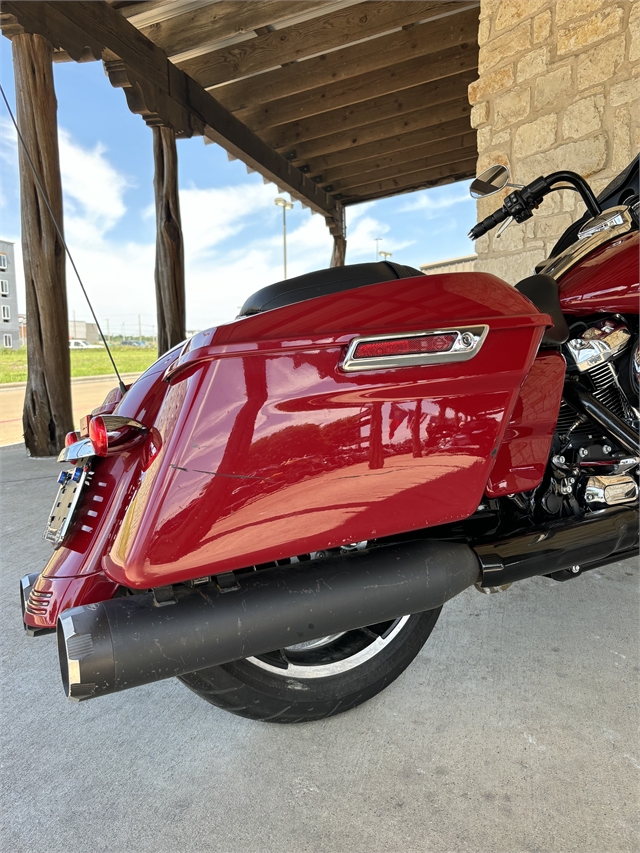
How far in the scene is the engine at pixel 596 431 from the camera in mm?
1299

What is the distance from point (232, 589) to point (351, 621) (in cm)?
23

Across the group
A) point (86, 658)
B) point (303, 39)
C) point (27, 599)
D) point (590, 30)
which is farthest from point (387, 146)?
point (86, 658)

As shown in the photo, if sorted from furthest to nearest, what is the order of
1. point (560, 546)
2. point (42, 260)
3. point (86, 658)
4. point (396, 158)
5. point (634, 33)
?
1. point (396, 158)
2. point (42, 260)
3. point (634, 33)
4. point (560, 546)
5. point (86, 658)

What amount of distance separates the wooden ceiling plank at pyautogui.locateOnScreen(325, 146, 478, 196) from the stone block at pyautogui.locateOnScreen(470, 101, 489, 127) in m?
4.07

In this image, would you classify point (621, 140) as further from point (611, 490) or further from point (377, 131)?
point (377, 131)

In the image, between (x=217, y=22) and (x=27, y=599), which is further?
(x=217, y=22)

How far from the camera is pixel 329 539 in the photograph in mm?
971

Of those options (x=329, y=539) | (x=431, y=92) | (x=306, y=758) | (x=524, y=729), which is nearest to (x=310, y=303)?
(x=329, y=539)

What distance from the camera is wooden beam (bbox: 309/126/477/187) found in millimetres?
7078

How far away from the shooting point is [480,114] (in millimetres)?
3449

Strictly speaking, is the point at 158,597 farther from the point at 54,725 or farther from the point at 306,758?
the point at 54,725

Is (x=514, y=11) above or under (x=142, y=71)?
under

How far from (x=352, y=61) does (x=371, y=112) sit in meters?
1.01

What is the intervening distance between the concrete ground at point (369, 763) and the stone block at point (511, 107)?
9.88 ft
